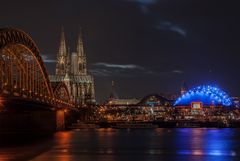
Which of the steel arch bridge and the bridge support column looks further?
the bridge support column

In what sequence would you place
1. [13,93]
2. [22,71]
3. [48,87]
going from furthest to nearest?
[48,87] → [22,71] → [13,93]

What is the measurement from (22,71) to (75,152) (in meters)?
33.2

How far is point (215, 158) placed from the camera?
203ft

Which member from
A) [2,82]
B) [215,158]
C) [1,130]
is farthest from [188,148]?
[1,130]

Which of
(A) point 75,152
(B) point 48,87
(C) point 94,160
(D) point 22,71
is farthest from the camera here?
(B) point 48,87

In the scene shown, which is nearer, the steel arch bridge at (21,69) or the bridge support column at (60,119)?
the steel arch bridge at (21,69)

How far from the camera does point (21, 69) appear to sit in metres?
99.8

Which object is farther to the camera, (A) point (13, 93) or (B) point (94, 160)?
(A) point (13, 93)

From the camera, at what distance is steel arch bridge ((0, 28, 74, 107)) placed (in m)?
81.8

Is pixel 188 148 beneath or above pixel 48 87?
beneath

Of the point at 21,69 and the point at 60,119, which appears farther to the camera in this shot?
the point at 60,119

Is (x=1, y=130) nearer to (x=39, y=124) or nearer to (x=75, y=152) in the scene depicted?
(x=39, y=124)

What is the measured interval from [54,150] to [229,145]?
26108 mm

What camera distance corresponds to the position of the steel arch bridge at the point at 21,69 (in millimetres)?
81750
